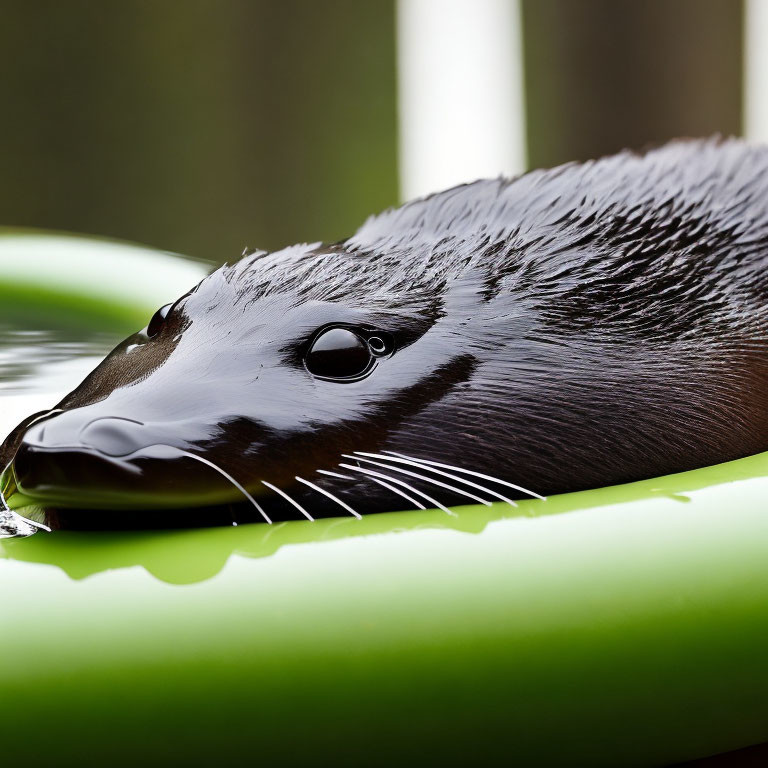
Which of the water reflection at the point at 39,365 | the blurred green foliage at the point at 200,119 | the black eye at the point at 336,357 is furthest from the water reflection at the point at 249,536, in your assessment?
the blurred green foliage at the point at 200,119

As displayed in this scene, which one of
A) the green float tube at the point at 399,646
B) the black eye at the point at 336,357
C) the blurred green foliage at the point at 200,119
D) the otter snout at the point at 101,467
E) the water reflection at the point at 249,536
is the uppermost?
the blurred green foliage at the point at 200,119

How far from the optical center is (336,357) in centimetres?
100

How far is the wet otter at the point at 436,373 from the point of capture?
0.90 meters

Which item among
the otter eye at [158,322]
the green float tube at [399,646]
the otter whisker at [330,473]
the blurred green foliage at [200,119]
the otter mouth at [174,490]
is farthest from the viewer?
the blurred green foliage at [200,119]

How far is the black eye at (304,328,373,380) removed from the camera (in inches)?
39.6

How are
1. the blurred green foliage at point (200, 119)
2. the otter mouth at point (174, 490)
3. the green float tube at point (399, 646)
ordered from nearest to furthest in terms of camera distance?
the green float tube at point (399, 646) → the otter mouth at point (174, 490) → the blurred green foliage at point (200, 119)

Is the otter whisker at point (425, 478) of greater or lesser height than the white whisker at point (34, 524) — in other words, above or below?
above

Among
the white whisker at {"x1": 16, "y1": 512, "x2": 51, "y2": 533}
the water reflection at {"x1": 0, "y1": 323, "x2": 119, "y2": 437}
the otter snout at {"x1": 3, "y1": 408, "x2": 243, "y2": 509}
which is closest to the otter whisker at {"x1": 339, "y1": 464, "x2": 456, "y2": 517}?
the otter snout at {"x1": 3, "y1": 408, "x2": 243, "y2": 509}

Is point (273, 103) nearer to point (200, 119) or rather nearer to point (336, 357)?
point (200, 119)

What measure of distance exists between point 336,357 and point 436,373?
3.9 inches

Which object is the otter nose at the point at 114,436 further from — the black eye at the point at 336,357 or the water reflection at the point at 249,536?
the black eye at the point at 336,357

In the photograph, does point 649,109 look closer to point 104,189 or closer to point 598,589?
point 104,189

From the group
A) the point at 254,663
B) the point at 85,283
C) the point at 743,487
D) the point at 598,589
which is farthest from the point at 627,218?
the point at 85,283

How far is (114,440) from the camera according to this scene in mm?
850
